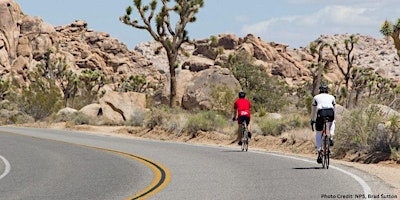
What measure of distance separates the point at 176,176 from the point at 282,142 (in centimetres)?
912

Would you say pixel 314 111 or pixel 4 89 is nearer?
pixel 314 111

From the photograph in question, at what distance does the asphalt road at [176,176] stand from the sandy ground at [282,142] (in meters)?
0.64

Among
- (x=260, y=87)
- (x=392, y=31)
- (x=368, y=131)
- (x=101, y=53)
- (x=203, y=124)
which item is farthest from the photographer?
(x=101, y=53)

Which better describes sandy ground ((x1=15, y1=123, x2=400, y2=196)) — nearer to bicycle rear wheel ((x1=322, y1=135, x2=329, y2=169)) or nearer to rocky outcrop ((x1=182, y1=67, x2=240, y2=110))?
bicycle rear wheel ((x1=322, y1=135, x2=329, y2=169))

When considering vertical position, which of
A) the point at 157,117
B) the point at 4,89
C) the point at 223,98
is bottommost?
the point at 157,117

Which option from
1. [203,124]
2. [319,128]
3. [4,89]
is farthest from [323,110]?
[4,89]

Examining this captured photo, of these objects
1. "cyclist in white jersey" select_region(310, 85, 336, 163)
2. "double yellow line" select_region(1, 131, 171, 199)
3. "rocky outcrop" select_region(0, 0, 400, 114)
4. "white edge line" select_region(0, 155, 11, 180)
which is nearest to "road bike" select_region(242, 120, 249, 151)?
"double yellow line" select_region(1, 131, 171, 199)

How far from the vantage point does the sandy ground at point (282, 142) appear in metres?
12.9

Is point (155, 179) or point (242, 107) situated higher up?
point (242, 107)

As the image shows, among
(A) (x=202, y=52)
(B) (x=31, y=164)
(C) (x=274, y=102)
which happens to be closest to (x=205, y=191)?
(B) (x=31, y=164)

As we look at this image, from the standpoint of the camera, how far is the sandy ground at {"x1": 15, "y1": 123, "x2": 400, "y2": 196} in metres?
12.9

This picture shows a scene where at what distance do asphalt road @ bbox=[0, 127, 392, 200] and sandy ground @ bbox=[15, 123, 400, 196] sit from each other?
2.11ft

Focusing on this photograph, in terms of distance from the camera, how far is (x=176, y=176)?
12.4 m

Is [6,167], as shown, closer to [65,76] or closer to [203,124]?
[203,124]
